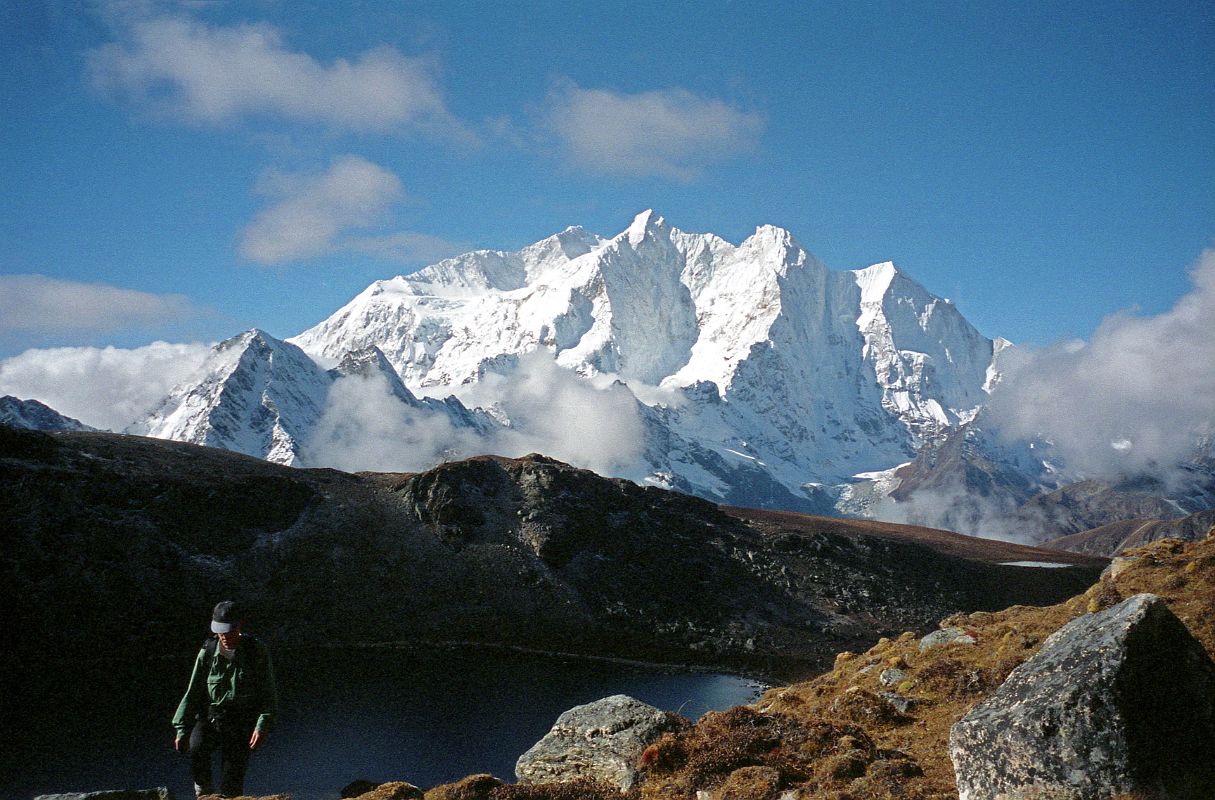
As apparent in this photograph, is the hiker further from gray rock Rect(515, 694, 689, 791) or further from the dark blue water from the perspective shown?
the dark blue water

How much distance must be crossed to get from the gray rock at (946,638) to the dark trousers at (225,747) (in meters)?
18.9

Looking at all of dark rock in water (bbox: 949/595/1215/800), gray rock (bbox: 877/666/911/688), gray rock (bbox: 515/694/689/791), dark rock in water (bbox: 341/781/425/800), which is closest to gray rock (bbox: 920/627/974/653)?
gray rock (bbox: 877/666/911/688)

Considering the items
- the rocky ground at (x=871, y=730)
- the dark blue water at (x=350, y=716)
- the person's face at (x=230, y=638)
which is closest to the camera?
the rocky ground at (x=871, y=730)

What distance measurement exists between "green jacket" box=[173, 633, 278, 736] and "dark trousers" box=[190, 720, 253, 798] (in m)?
0.27

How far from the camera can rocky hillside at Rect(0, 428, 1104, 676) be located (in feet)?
300

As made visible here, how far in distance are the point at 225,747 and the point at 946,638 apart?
814 inches

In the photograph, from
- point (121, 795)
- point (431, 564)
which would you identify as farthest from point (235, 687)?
point (431, 564)

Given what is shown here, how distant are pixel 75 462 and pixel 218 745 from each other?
4076 inches

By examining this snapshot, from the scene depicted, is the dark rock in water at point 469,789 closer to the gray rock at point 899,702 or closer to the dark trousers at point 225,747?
the dark trousers at point 225,747

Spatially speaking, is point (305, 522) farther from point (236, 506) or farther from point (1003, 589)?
point (1003, 589)

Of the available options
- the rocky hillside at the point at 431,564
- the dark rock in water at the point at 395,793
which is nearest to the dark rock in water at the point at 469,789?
the dark rock in water at the point at 395,793

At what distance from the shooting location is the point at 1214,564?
22.7 metres

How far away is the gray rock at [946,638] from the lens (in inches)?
991

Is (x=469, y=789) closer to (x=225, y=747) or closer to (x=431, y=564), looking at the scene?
(x=225, y=747)
